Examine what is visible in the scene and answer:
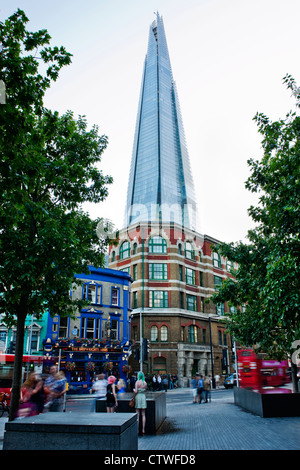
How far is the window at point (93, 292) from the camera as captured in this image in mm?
36459

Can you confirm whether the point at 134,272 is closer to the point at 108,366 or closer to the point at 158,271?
the point at 158,271

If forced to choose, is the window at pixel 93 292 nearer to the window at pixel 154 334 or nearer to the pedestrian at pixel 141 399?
the window at pixel 154 334

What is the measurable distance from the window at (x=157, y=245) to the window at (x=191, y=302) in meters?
6.90

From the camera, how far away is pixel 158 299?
43.8 m

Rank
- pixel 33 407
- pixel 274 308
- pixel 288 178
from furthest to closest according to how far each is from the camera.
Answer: pixel 288 178 < pixel 274 308 < pixel 33 407

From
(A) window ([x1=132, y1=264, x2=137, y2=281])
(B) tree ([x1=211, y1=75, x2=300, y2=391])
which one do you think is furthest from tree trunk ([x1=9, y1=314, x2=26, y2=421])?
(A) window ([x1=132, y1=264, x2=137, y2=281])

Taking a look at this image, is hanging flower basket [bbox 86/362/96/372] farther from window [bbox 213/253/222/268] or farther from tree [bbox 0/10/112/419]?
window [bbox 213/253/222/268]

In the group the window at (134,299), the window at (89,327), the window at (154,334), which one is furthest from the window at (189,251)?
the window at (89,327)

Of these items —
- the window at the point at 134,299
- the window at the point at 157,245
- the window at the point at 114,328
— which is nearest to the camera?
the window at the point at 114,328

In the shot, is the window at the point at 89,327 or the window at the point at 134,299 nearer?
the window at the point at 89,327
